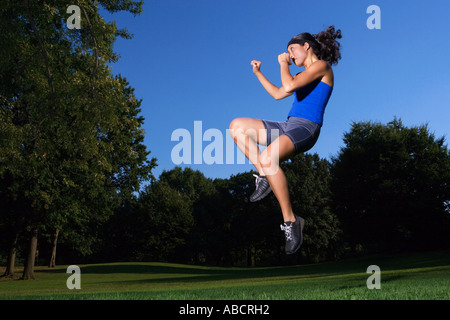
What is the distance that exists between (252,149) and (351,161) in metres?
37.2

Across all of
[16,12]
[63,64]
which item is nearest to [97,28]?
[63,64]

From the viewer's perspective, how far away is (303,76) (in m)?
2.92

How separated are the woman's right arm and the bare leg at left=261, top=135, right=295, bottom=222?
32 cm

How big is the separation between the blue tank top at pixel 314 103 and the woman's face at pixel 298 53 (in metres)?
0.23

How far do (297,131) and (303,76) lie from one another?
1.29ft

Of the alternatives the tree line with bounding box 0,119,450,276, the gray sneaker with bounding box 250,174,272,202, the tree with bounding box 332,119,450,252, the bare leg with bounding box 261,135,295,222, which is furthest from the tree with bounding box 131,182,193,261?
the bare leg with bounding box 261,135,295,222

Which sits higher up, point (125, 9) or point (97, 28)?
point (125, 9)

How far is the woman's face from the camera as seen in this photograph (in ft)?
10.2

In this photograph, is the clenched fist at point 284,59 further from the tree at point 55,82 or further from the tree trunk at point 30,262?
the tree trunk at point 30,262

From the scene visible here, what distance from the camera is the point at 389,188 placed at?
40.8 m

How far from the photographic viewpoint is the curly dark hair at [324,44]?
317cm

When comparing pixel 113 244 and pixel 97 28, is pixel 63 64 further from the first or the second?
pixel 113 244

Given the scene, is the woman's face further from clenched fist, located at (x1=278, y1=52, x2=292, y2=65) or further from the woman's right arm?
the woman's right arm
